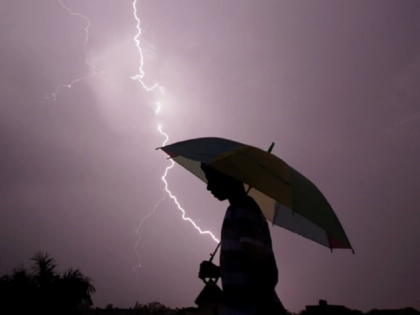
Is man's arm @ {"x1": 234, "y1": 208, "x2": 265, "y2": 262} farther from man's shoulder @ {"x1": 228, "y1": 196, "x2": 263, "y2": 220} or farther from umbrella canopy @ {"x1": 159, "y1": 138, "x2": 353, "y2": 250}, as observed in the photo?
umbrella canopy @ {"x1": 159, "y1": 138, "x2": 353, "y2": 250}

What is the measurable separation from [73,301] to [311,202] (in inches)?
343

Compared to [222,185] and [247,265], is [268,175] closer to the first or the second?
[222,185]

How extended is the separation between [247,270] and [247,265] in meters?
0.03

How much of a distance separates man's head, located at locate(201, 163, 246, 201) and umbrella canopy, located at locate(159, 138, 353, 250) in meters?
0.07

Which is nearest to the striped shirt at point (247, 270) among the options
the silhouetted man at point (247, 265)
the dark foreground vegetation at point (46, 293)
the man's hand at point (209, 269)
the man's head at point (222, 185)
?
the silhouetted man at point (247, 265)

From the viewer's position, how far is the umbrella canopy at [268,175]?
2867 mm

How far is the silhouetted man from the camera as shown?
2555mm

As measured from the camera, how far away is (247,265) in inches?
102

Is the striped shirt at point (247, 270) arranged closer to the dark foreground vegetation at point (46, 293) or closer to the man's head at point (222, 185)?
the man's head at point (222, 185)

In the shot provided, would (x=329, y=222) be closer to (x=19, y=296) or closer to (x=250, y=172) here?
(x=250, y=172)

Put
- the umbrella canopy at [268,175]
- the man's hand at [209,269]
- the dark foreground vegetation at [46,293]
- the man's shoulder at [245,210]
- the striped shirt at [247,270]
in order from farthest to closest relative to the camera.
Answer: the dark foreground vegetation at [46,293] → the man's hand at [209,269] → the umbrella canopy at [268,175] → the man's shoulder at [245,210] → the striped shirt at [247,270]

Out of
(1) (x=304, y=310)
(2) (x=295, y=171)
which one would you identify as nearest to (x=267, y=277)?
(2) (x=295, y=171)

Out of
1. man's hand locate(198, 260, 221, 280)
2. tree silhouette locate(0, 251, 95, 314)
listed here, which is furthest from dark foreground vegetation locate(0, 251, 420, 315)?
man's hand locate(198, 260, 221, 280)

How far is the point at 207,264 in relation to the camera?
3342mm
